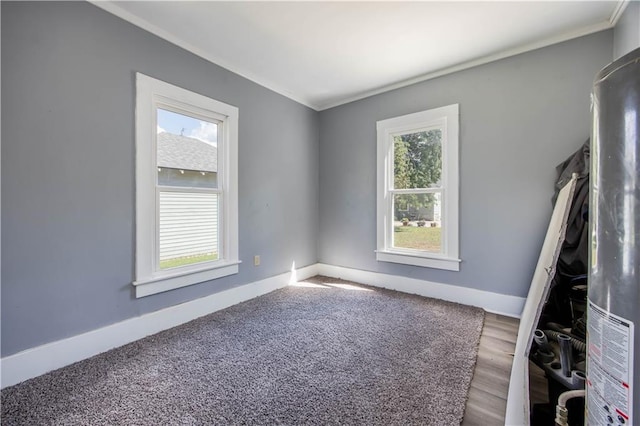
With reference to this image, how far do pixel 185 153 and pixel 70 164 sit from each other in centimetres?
84

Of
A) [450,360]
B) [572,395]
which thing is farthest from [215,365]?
[572,395]

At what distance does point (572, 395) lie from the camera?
0.91m

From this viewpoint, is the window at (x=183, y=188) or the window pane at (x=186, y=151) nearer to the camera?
the window at (x=183, y=188)

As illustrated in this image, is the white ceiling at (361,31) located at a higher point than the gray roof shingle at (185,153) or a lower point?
higher

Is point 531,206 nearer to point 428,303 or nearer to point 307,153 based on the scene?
point 428,303

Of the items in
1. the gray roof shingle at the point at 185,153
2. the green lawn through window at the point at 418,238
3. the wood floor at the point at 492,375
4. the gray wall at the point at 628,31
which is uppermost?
the gray wall at the point at 628,31

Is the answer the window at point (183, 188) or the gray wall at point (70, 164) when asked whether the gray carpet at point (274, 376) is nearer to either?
the gray wall at point (70, 164)

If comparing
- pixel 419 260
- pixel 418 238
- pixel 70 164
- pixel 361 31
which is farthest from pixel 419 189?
pixel 70 164

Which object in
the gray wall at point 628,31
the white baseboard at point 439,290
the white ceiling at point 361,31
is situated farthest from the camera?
the white baseboard at point 439,290

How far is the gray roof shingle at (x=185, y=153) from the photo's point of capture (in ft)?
7.55

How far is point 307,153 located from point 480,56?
7.20 feet

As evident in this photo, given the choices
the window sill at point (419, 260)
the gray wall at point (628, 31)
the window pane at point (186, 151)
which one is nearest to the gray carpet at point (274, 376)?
the window sill at point (419, 260)

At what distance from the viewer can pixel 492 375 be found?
1614mm

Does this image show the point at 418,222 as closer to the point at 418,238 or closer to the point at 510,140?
the point at 418,238
